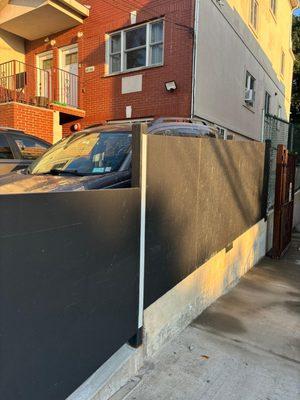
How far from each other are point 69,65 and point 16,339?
12.3 metres

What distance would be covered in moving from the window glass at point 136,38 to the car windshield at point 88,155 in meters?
7.02

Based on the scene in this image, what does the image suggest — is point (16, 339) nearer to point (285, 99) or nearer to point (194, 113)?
point (194, 113)

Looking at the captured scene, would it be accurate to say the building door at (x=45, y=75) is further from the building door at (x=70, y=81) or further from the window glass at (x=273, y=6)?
the window glass at (x=273, y=6)

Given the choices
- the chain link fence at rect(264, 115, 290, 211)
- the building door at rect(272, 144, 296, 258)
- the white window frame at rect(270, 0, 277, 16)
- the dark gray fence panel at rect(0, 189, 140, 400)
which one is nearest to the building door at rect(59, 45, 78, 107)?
the chain link fence at rect(264, 115, 290, 211)

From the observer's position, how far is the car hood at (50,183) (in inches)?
132

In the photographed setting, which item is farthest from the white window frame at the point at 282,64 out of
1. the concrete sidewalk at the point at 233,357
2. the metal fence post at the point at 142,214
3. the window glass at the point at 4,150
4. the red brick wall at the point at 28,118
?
the metal fence post at the point at 142,214

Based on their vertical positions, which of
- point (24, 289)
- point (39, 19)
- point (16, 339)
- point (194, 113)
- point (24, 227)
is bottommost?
point (16, 339)

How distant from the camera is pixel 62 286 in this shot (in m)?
2.21

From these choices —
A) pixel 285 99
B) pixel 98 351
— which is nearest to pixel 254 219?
pixel 98 351

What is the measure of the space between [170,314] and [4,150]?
387cm

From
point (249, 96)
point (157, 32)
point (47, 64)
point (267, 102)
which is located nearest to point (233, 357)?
point (157, 32)

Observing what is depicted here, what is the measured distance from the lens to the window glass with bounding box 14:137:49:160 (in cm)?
632

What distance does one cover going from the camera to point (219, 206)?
4.85m

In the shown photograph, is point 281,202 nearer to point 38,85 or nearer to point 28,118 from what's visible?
point 28,118
